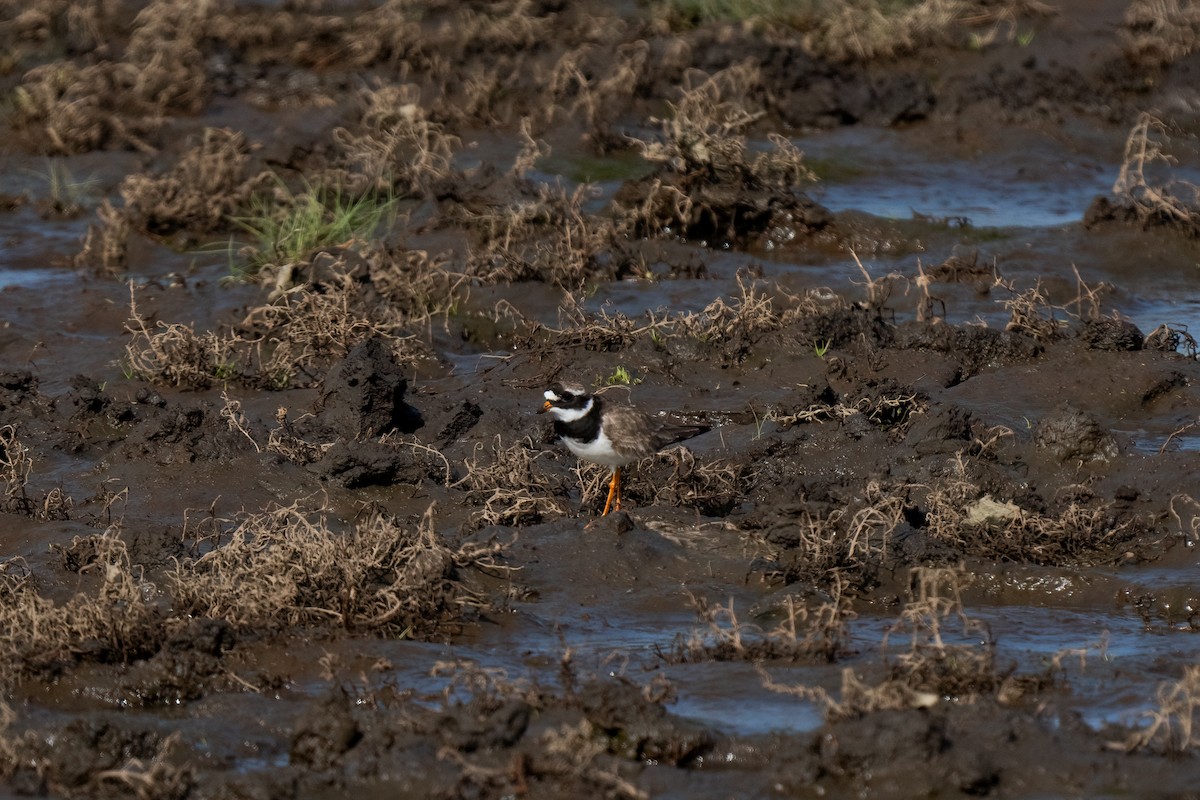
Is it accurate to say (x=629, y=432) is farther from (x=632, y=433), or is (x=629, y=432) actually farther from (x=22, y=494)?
(x=22, y=494)

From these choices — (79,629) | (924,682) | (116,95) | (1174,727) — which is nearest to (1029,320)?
(924,682)

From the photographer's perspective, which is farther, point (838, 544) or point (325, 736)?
point (838, 544)

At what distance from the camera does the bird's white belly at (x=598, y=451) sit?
7.71 meters

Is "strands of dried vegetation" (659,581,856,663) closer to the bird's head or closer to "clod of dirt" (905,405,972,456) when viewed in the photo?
the bird's head

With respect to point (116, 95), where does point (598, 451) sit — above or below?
above

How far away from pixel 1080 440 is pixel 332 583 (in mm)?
3808

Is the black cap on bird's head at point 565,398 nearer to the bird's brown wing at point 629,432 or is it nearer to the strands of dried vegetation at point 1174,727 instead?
the bird's brown wing at point 629,432

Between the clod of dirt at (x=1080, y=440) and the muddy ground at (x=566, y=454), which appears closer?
the muddy ground at (x=566, y=454)

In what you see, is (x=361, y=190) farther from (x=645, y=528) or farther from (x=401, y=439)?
(x=645, y=528)

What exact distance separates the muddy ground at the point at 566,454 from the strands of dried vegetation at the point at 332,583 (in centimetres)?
2

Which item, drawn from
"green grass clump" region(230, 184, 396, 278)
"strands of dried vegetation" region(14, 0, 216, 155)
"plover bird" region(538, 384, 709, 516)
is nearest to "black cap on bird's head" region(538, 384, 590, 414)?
"plover bird" region(538, 384, 709, 516)

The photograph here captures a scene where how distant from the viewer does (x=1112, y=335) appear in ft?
31.7

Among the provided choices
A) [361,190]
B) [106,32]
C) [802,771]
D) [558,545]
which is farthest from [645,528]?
[106,32]

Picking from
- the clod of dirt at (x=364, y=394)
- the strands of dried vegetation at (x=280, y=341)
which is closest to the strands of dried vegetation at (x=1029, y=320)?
the strands of dried vegetation at (x=280, y=341)
